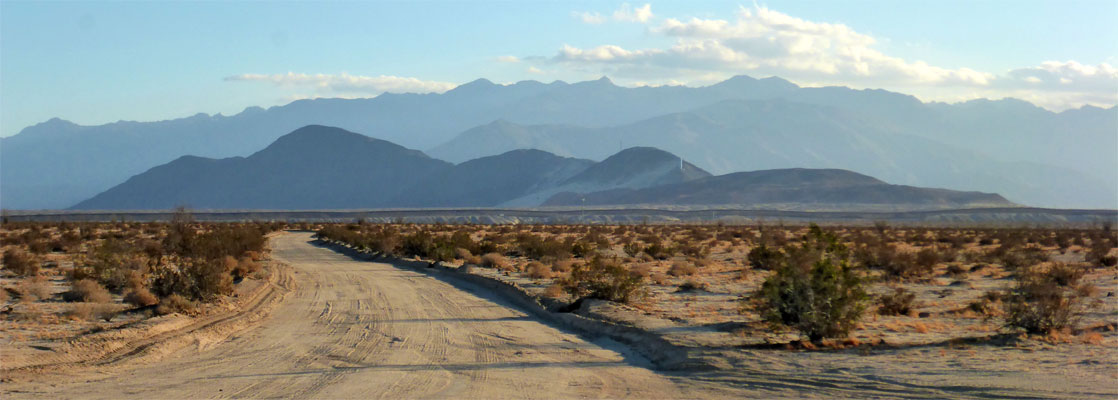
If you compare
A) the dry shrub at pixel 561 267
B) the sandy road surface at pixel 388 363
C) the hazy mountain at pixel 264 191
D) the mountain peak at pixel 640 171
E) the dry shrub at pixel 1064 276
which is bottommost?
the sandy road surface at pixel 388 363

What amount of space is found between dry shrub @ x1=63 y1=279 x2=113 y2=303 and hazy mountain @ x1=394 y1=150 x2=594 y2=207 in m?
164

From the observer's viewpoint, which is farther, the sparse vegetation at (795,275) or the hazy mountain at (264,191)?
the hazy mountain at (264,191)

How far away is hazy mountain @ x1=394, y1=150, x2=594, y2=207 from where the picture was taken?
188 meters

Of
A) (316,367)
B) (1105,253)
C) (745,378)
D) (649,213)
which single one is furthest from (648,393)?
(649,213)

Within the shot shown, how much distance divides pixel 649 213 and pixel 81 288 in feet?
332

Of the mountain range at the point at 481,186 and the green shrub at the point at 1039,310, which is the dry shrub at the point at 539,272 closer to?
the green shrub at the point at 1039,310

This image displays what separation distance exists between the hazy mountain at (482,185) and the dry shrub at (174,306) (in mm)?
166956

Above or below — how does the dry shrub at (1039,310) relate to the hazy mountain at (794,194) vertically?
below

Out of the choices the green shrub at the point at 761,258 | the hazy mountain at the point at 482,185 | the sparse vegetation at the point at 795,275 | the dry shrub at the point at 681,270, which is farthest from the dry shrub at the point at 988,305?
the hazy mountain at the point at 482,185

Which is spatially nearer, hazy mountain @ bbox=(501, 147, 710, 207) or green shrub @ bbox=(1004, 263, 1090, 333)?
green shrub @ bbox=(1004, 263, 1090, 333)

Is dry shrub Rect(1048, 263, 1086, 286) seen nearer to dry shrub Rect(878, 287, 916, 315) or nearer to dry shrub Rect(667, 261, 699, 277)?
dry shrub Rect(878, 287, 916, 315)

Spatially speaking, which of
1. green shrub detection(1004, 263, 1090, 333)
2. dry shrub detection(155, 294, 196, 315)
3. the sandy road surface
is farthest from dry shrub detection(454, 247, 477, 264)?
green shrub detection(1004, 263, 1090, 333)

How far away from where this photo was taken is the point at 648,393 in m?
10.9

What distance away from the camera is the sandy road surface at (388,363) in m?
10.7
